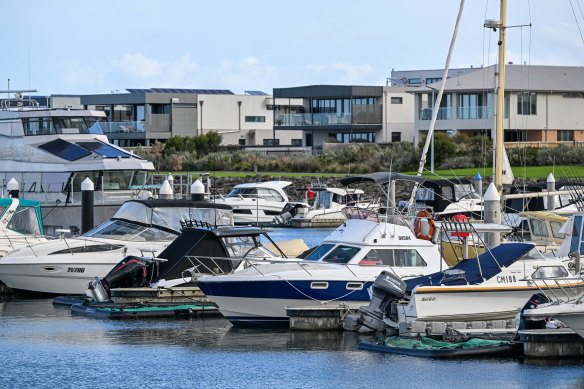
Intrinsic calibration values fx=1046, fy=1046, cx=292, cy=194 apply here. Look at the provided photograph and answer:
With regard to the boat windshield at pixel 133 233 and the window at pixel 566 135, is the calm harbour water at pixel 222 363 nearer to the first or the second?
the boat windshield at pixel 133 233

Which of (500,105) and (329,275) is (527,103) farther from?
(329,275)

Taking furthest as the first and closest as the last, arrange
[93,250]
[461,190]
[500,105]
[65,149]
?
1. [461,190]
2. [65,149]
3. [500,105]
4. [93,250]

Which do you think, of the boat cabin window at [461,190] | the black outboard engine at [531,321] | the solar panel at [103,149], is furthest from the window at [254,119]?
the black outboard engine at [531,321]

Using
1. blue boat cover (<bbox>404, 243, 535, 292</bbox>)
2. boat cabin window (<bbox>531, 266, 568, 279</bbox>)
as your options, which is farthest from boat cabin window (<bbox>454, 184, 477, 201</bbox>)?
boat cabin window (<bbox>531, 266, 568, 279</bbox>)

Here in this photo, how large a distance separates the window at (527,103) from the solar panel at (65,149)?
40778 millimetres

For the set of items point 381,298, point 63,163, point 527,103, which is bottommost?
point 381,298

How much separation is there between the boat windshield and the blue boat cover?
32.6 ft

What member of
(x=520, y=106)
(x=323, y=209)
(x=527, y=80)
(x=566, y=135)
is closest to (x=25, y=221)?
(x=323, y=209)

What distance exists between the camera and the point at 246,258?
78.7 ft

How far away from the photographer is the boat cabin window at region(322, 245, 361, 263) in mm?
23797

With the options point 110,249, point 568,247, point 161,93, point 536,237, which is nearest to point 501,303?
point 568,247

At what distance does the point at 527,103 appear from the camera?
7450 centimetres

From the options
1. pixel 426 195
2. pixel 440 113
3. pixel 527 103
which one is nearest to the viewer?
pixel 426 195

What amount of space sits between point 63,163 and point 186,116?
5382cm
